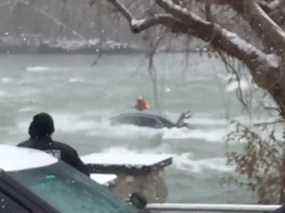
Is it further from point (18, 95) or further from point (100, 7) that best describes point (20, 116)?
point (100, 7)

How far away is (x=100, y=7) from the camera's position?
10.3m

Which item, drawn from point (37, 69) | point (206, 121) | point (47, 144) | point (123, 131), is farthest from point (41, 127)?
point (37, 69)

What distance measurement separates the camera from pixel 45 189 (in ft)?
13.8

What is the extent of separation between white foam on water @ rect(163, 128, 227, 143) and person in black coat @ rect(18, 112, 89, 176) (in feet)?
82.9

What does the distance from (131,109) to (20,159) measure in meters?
37.4

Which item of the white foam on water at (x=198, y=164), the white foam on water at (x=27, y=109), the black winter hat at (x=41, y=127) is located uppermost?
the black winter hat at (x=41, y=127)

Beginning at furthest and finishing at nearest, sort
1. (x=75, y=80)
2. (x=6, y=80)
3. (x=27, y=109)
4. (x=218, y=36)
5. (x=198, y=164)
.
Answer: (x=6, y=80), (x=75, y=80), (x=27, y=109), (x=198, y=164), (x=218, y=36)

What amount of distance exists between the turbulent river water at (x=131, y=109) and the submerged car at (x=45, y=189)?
6.69m

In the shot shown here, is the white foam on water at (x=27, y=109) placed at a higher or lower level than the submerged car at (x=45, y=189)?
lower

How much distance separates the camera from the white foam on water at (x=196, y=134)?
1278 inches

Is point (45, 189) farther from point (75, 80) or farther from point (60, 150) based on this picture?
point (75, 80)

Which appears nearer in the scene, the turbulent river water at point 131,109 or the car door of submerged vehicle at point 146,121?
the turbulent river water at point 131,109

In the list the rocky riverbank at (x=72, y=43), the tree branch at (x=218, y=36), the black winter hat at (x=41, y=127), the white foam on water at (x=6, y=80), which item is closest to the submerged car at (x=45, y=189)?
the black winter hat at (x=41, y=127)

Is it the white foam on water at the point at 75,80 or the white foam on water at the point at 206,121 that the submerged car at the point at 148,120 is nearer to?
the white foam on water at the point at 206,121
